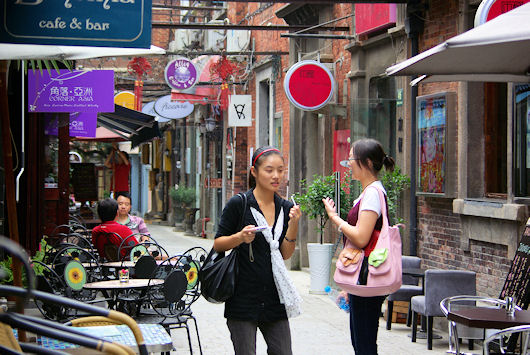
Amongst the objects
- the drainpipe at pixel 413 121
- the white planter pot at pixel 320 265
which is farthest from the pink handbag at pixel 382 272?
the white planter pot at pixel 320 265

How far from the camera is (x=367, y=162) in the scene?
233 inches

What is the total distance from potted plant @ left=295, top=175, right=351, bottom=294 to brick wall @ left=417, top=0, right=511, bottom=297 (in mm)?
2053

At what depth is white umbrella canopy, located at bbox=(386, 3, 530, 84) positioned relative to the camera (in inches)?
193

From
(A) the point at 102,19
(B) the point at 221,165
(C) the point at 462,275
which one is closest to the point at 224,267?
(A) the point at 102,19

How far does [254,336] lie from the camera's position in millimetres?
5324

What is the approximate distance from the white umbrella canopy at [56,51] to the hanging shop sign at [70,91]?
5.44 meters

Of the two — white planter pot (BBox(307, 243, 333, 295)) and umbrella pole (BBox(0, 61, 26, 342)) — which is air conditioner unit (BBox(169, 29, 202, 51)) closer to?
white planter pot (BBox(307, 243, 333, 295))

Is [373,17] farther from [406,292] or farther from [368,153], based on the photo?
[368,153]

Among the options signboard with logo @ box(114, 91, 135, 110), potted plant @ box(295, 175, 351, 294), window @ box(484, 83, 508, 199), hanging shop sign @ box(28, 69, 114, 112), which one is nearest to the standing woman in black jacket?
window @ box(484, 83, 508, 199)

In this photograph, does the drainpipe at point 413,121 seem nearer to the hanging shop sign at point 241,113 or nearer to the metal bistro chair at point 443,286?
the metal bistro chair at point 443,286

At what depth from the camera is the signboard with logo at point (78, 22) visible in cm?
589

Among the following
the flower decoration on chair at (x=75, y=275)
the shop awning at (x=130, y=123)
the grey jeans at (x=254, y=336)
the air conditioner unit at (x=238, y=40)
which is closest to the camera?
the grey jeans at (x=254, y=336)

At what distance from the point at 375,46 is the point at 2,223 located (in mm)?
6861

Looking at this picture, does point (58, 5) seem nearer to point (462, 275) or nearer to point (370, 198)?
point (370, 198)
